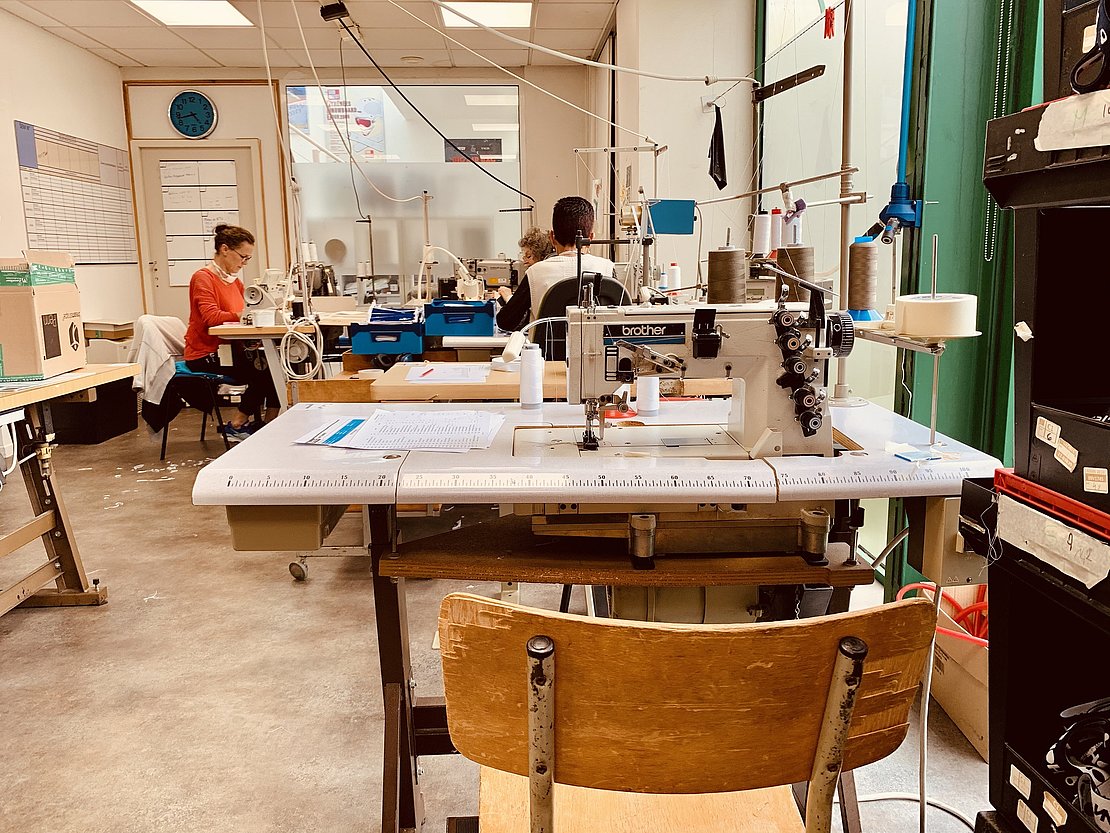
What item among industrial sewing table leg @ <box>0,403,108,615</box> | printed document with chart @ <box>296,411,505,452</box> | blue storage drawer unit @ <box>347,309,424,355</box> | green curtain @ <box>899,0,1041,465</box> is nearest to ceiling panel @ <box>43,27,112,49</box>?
blue storage drawer unit @ <box>347,309,424,355</box>

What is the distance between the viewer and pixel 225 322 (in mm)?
4770

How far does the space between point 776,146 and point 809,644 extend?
3.68m

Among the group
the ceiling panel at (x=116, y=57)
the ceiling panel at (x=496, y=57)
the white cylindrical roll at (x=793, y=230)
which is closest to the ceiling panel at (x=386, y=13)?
the ceiling panel at (x=496, y=57)

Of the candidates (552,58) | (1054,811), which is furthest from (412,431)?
(552,58)

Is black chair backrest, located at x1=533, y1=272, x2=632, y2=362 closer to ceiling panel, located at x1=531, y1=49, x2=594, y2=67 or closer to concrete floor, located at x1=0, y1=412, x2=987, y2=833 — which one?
concrete floor, located at x1=0, y1=412, x2=987, y2=833

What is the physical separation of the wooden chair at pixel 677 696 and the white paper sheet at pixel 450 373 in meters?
1.78

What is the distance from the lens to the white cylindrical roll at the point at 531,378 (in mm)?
1966

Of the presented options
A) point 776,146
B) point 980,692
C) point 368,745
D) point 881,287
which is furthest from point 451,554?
point 776,146

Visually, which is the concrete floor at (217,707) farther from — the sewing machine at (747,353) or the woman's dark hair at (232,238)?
the woman's dark hair at (232,238)

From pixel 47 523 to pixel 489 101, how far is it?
5398 millimetres

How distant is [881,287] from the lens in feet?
8.84

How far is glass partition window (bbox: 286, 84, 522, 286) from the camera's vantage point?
710 cm

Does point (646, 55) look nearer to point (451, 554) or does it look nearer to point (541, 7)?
point (541, 7)

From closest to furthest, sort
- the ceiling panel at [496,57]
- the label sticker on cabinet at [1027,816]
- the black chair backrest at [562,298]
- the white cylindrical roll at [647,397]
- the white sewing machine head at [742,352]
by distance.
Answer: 1. the label sticker on cabinet at [1027,816]
2. the white sewing machine head at [742,352]
3. the white cylindrical roll at [647,397]
4. the black chair backrest at [562,298]
5. the ceiling panel at [496,57]
